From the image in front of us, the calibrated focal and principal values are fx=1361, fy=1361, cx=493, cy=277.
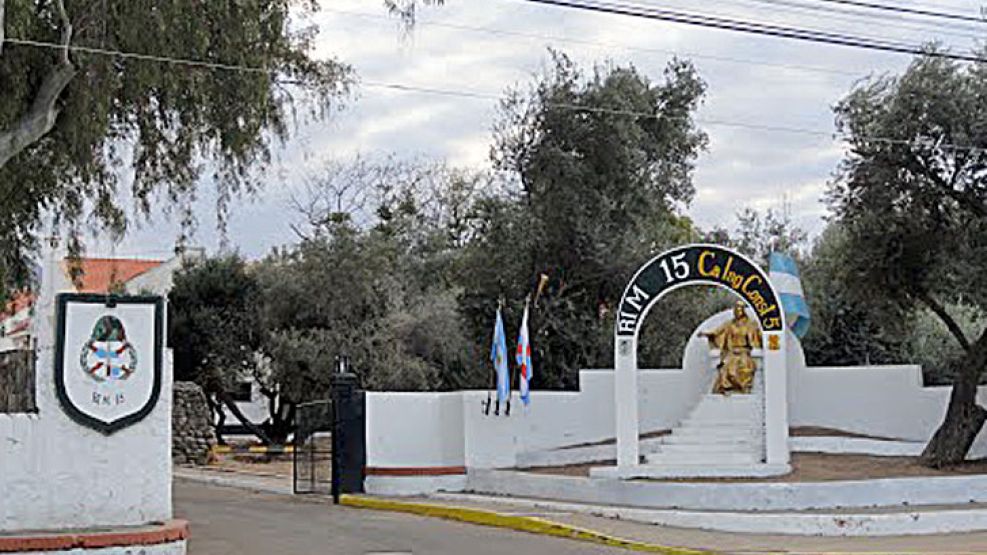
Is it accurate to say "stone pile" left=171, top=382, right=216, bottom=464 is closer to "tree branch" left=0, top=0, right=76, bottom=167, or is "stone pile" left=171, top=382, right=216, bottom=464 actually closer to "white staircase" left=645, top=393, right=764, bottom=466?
"white staircase" left=645, top=393, right=764, bottom=466

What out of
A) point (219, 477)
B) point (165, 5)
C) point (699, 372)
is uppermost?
point (165, 5)

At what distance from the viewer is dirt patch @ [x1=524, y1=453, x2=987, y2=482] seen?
75.8 ft

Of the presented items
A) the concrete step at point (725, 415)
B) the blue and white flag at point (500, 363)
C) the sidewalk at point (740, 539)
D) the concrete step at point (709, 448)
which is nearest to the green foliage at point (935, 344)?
the concrete step at point (725, 415)

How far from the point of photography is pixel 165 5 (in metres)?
17.8

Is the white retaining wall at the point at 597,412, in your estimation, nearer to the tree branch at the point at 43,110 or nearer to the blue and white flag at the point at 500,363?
the blue and white flag at the point at 500,363

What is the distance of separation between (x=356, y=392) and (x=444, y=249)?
25.5 metres

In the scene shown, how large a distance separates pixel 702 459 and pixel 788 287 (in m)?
6.87

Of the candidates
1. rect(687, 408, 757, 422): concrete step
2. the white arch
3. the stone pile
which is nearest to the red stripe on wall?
the white arch

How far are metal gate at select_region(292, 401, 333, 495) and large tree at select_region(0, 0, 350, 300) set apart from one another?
7.34 metres

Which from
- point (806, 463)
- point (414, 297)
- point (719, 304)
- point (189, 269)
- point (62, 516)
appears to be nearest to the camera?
point (62, 516)

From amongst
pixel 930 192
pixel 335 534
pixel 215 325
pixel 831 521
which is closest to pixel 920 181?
pixel 930 192

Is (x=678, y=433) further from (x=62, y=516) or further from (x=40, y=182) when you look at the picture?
(x=62, y=516)

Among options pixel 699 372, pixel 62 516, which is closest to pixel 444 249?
pixel 699 372

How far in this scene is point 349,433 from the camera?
25734 millimetres
